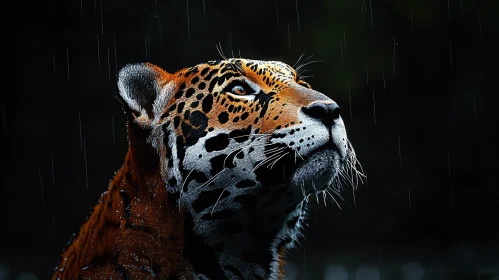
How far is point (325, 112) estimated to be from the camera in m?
3.31

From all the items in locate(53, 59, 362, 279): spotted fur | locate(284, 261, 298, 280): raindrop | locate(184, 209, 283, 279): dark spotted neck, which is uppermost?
locate(53, 59, 362, 279): spotted fur

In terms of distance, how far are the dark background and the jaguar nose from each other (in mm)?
10583

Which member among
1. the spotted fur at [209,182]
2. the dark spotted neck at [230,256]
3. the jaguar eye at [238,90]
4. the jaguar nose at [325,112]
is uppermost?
the jaguar eye at [238,90]

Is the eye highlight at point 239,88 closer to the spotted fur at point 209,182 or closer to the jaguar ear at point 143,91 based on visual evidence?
the spotted fur at point 209,182

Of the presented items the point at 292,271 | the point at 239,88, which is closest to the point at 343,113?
the point at 292,271

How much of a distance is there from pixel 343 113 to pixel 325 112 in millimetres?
12891

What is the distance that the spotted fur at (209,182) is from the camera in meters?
3.23

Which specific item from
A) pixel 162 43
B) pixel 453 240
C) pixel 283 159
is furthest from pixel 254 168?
pixel 453 240

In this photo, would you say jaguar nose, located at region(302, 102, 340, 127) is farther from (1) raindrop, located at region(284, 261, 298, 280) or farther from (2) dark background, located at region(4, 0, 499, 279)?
(1) raindrop, located at region(284, 261, 298, 280)

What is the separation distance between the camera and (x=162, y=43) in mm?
14562

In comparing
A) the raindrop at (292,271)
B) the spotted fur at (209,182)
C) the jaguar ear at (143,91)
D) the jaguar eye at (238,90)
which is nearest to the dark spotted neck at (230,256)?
the spotted fur at (209,182)

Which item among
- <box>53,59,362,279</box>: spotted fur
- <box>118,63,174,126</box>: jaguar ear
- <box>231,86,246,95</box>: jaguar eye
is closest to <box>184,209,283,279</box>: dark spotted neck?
<box>53,59,362,279</box>: spotted fur

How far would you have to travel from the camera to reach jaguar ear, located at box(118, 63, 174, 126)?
3.49 m

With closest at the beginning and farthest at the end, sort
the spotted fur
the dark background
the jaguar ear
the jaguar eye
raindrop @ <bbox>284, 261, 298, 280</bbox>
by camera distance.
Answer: the spotted fur, the jaguar ear, the jaguar eye, the dark background, raindrop @ <bbox>284, 261, 298, 280</bbox>
